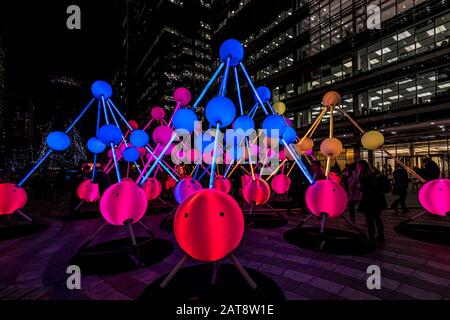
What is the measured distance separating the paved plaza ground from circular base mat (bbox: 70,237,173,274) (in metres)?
0.21

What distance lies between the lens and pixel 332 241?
18.3 ft

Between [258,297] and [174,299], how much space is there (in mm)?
1109

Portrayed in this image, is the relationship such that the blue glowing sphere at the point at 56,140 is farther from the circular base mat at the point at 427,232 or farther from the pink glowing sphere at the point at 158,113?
the circular base mat at the point at 427,232

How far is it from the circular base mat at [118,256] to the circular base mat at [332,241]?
302cm

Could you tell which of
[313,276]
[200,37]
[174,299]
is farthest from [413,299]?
[200,37]

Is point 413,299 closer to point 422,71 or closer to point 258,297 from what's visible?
point 258,297

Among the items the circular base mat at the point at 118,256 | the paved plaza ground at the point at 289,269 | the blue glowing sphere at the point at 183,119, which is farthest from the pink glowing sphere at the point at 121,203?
the blue glowing sphere at the point at 183,119

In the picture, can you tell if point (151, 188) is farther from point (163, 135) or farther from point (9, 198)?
point (9, 198)

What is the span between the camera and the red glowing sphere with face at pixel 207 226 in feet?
9.07

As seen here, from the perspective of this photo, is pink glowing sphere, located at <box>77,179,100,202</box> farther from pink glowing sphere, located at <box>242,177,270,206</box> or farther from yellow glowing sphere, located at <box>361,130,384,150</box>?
yellow glowing sphere, located at <box>361,130,384,150</box>

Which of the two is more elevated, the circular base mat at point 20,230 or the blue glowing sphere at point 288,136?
the blue glowing sphere at point 288,136

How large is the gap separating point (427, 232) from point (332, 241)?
277cm

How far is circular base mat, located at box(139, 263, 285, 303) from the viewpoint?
3.20 metres

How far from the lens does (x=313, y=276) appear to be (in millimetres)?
3955
